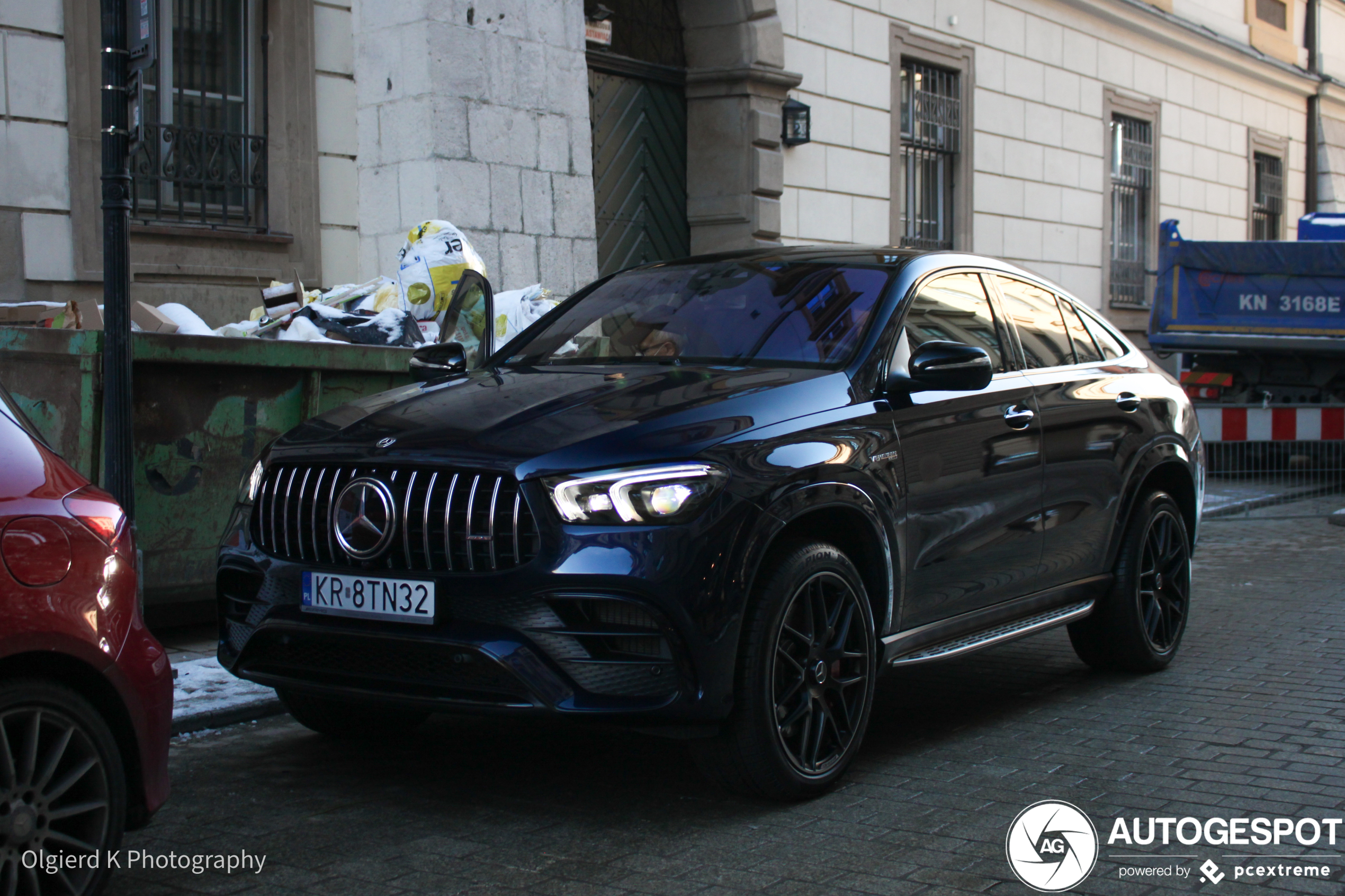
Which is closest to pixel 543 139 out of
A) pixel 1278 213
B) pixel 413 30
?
pixel 413 30

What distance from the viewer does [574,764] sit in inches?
185

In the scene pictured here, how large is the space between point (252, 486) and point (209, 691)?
141cm

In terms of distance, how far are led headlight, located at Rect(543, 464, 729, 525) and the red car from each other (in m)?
1.05

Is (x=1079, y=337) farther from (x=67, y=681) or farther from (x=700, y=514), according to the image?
(x=67, y=681)

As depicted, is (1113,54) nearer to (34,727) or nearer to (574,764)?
(574,764)

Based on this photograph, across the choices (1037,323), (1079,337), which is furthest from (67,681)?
(1079,337)

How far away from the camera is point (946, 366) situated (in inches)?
185

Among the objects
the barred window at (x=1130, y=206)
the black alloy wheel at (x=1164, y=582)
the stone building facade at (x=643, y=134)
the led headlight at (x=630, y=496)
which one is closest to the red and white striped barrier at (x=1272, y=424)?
the stone building facade at (x=643, y=134)

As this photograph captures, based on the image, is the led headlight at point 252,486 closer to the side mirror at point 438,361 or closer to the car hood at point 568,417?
the car hood at point 568,417

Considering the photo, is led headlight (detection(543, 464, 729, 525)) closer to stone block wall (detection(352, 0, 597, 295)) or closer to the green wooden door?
stone block wall (detection(352, 0, 597, 295))

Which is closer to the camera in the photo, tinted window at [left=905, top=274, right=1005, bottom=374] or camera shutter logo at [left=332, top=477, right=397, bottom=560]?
camera shutter logo at [left=332, top=477, right=397, bottom=560]

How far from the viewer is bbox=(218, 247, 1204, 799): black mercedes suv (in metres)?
3.84

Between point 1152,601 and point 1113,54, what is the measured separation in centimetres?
1547

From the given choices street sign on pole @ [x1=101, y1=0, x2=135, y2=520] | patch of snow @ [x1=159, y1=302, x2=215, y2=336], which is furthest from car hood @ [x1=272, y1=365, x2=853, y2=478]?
patch of snow @ [x1=159, y1=302, x2=215, y2=336]
